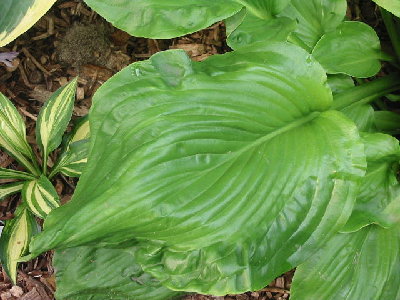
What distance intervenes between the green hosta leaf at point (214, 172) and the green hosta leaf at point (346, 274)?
12.0 inches

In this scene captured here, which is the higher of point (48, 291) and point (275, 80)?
Result: point (275, 80)

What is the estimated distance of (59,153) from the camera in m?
1.73

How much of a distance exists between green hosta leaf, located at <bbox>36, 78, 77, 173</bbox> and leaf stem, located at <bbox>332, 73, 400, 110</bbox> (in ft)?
2.42

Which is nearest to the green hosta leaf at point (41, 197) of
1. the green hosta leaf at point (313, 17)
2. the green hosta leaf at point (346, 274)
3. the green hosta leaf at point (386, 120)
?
the green hosta leaf at point (346, 274)

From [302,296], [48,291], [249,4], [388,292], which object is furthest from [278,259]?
[48,291]

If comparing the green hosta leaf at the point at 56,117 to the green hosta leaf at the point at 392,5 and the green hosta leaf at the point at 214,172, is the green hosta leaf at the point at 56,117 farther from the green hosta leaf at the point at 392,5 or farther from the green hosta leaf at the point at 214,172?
the green hosta leaf at the point at 392,5

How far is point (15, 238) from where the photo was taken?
1550 millimetres

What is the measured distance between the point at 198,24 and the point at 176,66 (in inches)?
7.3

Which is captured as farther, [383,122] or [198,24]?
[383,122]

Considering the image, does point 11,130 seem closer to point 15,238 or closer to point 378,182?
point 15,238

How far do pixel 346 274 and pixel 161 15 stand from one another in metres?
0.77

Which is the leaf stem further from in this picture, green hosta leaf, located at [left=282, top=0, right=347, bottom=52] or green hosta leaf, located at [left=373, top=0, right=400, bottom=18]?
green hosta leaf, located at [left=373, top=0, right=400, bottom=18]

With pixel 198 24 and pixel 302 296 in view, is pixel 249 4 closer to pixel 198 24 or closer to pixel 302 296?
pixel 198 24

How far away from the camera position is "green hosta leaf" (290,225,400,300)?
1.38 metres
